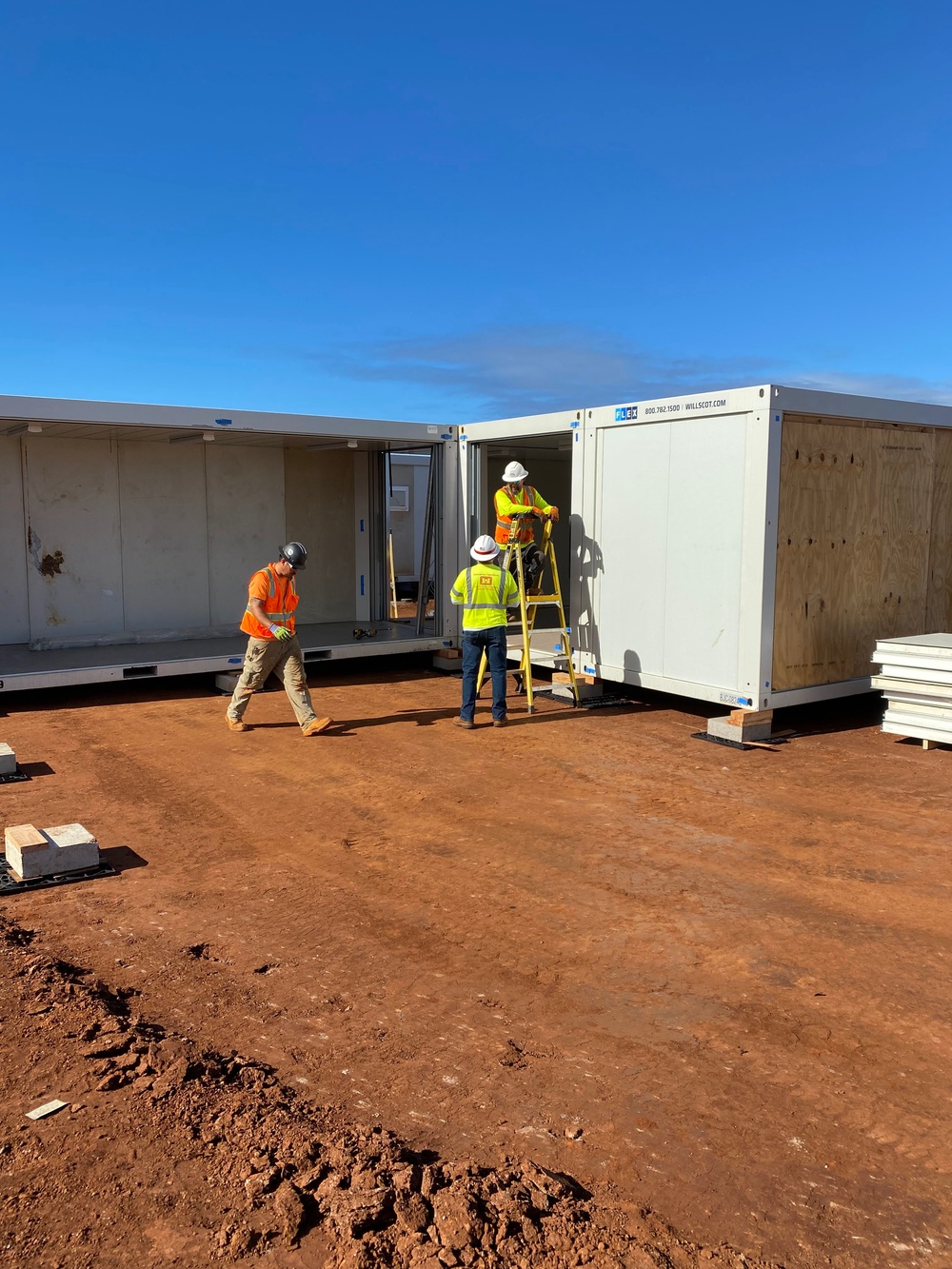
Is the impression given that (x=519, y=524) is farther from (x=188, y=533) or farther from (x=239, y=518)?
(x=188, y=533)

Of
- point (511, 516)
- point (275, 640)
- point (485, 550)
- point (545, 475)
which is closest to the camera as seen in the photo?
point (275, 640)

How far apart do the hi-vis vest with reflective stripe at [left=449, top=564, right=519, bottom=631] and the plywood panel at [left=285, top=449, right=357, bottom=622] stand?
17.5ft

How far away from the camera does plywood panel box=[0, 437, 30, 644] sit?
11.7 metres

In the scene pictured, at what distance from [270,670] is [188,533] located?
4648mm

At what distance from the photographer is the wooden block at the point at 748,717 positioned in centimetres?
884

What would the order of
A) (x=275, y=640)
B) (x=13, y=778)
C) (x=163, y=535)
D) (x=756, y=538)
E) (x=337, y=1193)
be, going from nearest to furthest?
(x=337, y=1193), (x=13, y=778), (x=756, y=538), (x=275, y=640), (x=163, y=535)

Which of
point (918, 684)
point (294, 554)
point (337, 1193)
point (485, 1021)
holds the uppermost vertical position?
point (294, 554)

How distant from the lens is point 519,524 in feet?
35.1

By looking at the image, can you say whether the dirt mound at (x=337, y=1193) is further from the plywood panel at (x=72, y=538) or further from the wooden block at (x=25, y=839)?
the plywood panel at (x=72, y=538)

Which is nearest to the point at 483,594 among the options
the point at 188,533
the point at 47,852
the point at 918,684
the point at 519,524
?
the point at 519,524

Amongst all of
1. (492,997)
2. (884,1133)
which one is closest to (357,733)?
(492,997)

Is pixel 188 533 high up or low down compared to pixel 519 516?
down

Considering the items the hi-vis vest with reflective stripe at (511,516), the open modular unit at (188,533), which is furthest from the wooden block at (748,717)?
the open modular unit at (188,533)

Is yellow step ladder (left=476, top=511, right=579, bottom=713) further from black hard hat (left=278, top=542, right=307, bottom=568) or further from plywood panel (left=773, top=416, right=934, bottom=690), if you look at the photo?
plywood panel (left=773, top=416, right=934, bottom=690)
